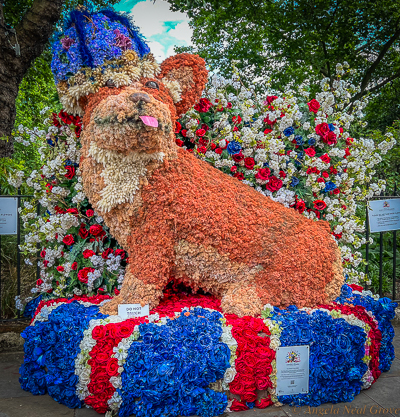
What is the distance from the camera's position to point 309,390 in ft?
7.33

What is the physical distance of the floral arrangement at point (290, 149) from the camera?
2.98 meters

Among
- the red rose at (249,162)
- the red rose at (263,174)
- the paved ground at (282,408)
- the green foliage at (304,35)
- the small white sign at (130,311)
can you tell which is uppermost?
the green foliage at (304,35)

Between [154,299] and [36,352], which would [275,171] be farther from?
[36,352]

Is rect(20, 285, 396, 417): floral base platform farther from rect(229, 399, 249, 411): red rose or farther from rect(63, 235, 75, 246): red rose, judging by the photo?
rect(63, 235, 75, 246): red rose

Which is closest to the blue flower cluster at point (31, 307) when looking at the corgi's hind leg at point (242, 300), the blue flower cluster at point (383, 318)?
the corgi's hind leg at point (242, 300)

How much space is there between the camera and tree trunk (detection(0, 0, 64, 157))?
336 cm

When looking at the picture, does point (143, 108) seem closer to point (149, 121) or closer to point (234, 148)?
point (149, 121)

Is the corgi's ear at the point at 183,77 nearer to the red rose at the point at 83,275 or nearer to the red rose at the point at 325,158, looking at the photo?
the red rose at the point at 325,158

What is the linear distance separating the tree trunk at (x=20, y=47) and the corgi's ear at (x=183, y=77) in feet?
5.28

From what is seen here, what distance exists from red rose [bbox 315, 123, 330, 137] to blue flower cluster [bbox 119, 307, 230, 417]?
6.18 ft

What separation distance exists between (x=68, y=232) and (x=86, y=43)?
1.44 m

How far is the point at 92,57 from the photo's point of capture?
2.28 metres

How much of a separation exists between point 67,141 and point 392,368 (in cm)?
311

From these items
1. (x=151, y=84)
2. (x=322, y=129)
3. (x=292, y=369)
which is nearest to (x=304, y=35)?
(x=322, y=129)
